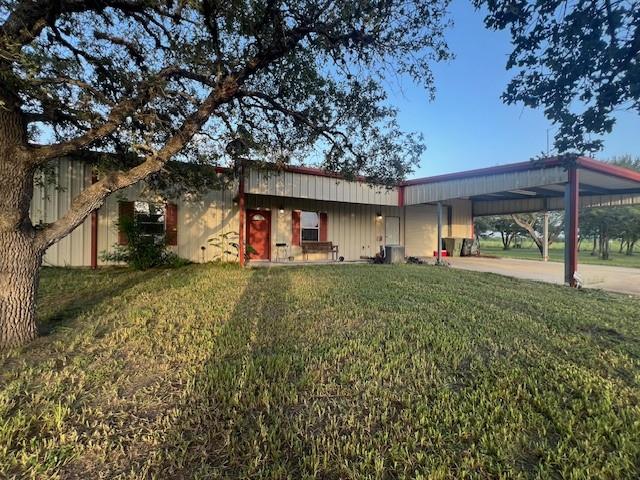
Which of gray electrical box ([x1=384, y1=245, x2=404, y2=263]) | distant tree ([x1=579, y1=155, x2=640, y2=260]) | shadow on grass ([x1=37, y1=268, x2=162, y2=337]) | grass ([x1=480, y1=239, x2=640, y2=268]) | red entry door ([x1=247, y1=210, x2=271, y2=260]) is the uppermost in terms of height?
distant tree ([x1=579, y1=155, x2=640, y2=260])

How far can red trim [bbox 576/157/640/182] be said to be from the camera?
9000 mm

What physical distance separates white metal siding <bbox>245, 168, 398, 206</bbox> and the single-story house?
0.12 ft

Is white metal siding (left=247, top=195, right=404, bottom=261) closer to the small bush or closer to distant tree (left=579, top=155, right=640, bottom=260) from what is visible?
the small bush

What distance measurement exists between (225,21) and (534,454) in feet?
19.1

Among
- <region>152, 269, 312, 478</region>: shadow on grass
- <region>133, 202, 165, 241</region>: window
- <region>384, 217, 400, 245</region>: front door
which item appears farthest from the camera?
<region>384, 217, 400, 245</region>: front door

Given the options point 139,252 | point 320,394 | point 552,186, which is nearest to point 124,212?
point 139,252

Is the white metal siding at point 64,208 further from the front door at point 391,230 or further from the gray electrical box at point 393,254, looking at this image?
the front door at point 391,230

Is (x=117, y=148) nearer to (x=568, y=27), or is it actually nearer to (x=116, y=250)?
(x=116, y=250)

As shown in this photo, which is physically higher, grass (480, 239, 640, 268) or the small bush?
the small bush

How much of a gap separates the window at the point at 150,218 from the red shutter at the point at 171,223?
121mm

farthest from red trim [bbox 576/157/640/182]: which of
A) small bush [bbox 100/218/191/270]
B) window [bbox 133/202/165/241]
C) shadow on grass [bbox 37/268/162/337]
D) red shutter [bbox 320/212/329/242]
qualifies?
window [bbox 133/202/165/241]

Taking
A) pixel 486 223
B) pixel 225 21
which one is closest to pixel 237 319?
pixel 225 21

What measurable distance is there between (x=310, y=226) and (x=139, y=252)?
671 centimetres

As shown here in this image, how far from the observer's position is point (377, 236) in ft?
53.3
